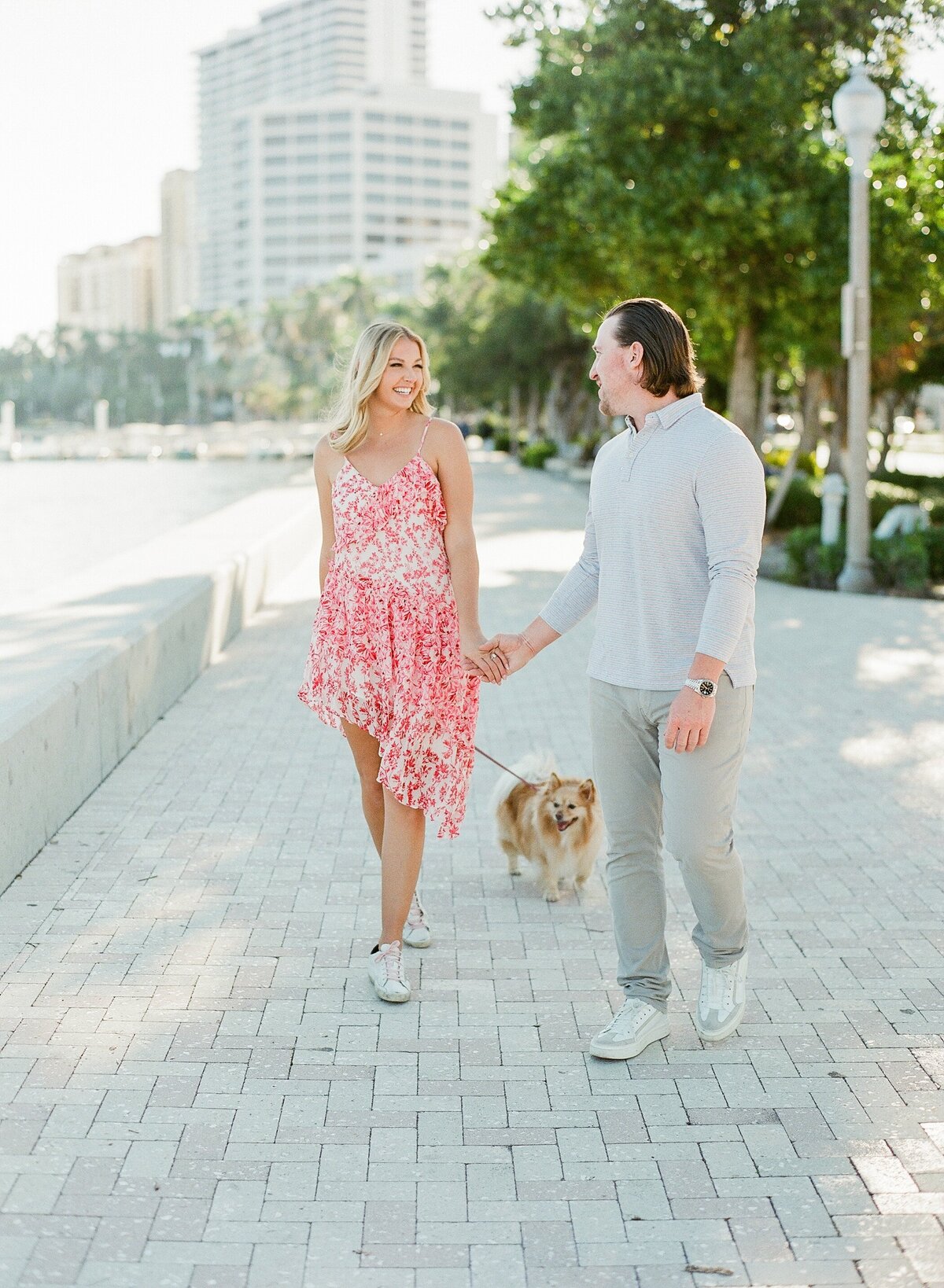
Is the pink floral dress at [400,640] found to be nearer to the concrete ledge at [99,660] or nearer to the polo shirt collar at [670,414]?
the polo shirt collar at [670,414]

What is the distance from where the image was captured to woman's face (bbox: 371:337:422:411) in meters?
4.43

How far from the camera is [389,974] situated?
465 centimetres

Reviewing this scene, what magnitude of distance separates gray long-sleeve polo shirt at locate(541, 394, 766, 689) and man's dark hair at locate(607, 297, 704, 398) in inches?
2.5

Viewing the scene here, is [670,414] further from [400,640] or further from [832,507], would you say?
[832,507]

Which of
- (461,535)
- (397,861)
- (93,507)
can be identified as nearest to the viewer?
(461,535)

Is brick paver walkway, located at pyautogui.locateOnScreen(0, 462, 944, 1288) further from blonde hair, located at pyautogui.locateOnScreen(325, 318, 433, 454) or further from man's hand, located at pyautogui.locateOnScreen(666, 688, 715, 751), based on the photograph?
blonde hair, located at pyautogui.locateOnScreen(325, 318, 433, 454)

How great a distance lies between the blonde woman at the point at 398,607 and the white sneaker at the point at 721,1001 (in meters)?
0.91


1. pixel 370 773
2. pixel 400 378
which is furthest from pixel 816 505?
pixel 400 378

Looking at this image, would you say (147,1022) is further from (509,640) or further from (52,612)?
(52,612)

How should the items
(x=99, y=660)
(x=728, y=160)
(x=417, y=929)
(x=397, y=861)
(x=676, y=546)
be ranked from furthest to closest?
(x=728, y=160), (x=99, y=660), (x=417, y=929), (x=397, y=861), (x=676, y=546)

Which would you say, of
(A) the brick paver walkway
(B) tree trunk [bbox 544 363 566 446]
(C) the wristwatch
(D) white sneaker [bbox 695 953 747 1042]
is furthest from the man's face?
(B) tree trunk [bbox 544 363 566 446]

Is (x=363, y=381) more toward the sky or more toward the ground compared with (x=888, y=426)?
more toward the ground

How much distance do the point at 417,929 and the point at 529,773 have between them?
0.91 m

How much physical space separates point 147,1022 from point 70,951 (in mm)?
704
